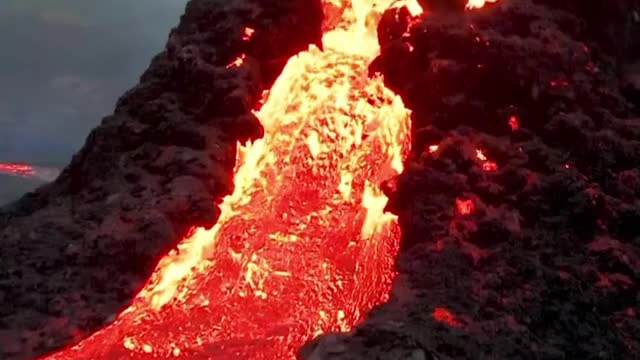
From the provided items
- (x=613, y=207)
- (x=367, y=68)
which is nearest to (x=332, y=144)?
(x=367, y=68)

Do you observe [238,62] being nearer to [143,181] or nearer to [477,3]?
[143,181]

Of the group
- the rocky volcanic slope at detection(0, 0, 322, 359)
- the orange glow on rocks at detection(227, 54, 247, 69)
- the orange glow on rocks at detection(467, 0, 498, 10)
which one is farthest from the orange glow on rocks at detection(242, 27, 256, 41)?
→ the orange glow on rocks at detection(467, 0, 498, 10)

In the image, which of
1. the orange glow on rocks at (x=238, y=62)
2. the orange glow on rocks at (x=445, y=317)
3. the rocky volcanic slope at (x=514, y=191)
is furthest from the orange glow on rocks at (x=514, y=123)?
the orange glow on rocks at (x=238, y=62)

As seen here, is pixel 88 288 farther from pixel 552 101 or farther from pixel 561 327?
pixel 552 101

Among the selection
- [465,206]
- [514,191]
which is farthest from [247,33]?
[514,191]

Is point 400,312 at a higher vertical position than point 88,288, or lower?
lower

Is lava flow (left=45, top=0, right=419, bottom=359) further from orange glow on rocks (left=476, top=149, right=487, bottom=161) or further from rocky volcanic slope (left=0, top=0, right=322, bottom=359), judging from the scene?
orange glow on rocks (left=476, top=149, right=487, bottom=161)

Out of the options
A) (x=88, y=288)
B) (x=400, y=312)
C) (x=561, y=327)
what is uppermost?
(x=88, y=288)
